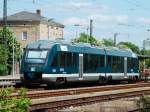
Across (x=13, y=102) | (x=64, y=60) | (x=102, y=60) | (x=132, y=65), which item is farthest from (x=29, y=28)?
(x=13, y=102)

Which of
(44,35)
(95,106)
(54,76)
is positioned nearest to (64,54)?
(54,76)

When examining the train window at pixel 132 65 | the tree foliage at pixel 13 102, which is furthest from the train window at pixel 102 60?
the tree foliage at pixel 13 102

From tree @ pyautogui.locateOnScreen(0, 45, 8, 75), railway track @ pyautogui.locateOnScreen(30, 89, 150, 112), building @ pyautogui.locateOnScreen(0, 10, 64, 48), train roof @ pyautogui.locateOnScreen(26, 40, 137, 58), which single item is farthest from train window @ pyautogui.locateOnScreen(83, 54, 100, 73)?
building @ pyautogui.locateOnScreen(0, 10, 64, 48)

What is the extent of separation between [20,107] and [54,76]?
71.5 ft

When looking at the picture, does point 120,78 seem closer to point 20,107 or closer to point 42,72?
point 42,72

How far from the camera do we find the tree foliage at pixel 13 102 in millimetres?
11852

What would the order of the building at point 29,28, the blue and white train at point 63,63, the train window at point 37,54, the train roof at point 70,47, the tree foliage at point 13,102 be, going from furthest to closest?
the building at point 29,28 < the train roof at point 70,47 < the train window at point 37,54 < the blue and white train at point 63,63 < the tree foliage at point 13,102

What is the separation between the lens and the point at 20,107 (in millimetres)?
11938

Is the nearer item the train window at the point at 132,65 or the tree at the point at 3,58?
the train window at the point at 132,65

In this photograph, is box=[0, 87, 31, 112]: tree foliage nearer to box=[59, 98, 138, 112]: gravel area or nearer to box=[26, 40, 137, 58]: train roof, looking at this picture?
box=[59, 98, 138, 112]: gravel area

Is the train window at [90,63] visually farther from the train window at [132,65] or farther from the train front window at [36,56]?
the train window at [132,65]

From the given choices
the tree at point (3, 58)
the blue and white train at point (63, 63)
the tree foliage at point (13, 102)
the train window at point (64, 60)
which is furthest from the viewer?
the tree at point (3, 58)

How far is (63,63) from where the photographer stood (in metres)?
34.4

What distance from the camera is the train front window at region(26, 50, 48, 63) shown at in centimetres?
3381
